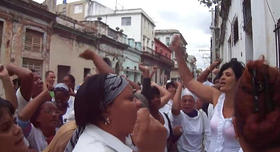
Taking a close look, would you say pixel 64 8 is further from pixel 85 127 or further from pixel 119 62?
pixel 85 127

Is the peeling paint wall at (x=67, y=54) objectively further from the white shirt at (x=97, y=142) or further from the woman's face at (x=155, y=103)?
the white shirt at (x=97, y=142)

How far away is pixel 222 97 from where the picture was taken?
2.89 meters

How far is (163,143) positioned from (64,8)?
4132 centimetres

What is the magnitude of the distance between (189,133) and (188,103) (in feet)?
1.42

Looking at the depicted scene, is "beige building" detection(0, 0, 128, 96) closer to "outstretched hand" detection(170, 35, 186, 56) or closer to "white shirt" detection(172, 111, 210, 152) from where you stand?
"white shirt" detection(172, 111, 210, 152)

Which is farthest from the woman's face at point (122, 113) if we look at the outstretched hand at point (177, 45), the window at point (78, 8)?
the window at point (78, 8)

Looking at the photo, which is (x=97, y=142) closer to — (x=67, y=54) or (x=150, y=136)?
(x=150, y=136)

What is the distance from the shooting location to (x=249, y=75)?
1.26 metres

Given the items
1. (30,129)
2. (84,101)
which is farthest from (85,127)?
(30,129)

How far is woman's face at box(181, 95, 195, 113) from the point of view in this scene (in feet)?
13.2

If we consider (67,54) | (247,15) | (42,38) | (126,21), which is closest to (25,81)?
(247,15)

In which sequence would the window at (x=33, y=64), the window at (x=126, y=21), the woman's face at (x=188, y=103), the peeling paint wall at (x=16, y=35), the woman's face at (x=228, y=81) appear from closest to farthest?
the woman's face at (x=228, y=81), the woman's face at (x=188, y=103), the peeling paint wall at (x=16, y=35), the window at (x=33, y=64), the window at (x=126, y=21)

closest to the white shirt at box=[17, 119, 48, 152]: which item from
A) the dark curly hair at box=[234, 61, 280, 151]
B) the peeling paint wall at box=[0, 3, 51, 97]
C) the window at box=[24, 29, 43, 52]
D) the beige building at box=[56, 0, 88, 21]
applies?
the dark curly hair at box=[234, 61, 280, 151]

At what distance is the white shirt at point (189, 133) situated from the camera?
3902mm
